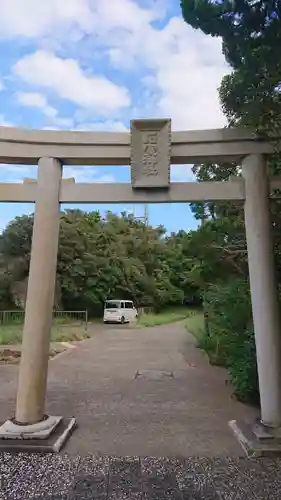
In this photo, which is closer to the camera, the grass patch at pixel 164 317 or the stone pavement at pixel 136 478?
the stone pavement at pixel 136 478

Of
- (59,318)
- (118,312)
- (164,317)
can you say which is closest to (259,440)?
(59,318)

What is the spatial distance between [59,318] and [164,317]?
29.1 ft

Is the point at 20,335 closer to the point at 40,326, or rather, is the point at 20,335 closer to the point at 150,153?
the point at 40,326

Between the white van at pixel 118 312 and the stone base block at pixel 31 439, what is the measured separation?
1743 cm

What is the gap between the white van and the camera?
21688 mm

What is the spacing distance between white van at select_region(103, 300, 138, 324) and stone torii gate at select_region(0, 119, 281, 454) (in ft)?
56.1

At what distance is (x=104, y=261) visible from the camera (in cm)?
2256

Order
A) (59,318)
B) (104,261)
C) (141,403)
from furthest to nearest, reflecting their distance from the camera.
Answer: (104,261)
(59,318)
(141,403)

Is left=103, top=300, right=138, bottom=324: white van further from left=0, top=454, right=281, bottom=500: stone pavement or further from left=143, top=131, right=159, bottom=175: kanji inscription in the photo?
left=0, top=454, right=281, bottom=500: stone pavement

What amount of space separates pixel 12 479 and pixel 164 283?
24046mm

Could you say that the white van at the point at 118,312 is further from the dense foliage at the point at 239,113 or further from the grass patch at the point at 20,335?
the dense foliage at the point at 239,113

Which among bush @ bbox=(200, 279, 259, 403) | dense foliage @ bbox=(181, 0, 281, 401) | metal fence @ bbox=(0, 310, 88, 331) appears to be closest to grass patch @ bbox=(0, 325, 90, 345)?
metal fence @ bbox=(0, 310, 88, 331)

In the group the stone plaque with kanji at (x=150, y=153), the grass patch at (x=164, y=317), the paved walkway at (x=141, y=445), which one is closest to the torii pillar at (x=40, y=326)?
the paved walkway at (x=141, y=445)

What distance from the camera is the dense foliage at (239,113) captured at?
323 cm
